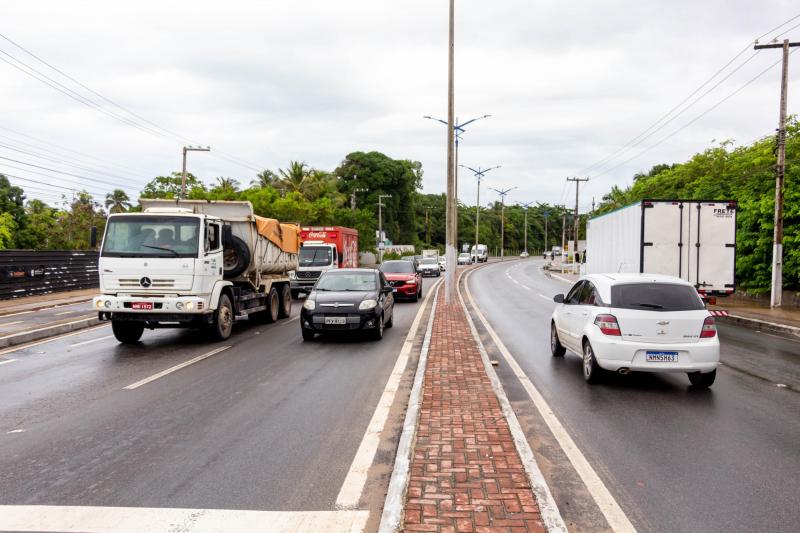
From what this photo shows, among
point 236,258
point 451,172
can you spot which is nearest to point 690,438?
point 236,258

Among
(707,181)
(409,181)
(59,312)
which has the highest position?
(409,181)

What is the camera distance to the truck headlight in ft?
40.7

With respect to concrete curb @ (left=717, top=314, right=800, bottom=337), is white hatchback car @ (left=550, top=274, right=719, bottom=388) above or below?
above

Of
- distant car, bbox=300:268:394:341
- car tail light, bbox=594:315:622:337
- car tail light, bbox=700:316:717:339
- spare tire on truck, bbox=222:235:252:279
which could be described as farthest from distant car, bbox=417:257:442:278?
car tail light, bbox=700:316:717:339

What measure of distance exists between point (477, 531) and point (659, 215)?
47.6 ft

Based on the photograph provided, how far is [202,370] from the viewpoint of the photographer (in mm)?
9453

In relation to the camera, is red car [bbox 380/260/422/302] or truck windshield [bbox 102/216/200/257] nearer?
truck windshield [bbox 102/216/200/257]

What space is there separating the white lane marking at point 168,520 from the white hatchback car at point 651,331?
5.05 meters

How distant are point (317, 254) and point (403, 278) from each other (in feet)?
14.3

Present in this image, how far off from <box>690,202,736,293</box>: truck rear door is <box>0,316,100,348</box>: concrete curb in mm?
15540

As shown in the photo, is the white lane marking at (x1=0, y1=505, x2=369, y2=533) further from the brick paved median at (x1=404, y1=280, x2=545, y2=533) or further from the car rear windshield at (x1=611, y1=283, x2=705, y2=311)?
Answer: the car rear windshield at (x1=611, y1=283, x2=705, y2=311)

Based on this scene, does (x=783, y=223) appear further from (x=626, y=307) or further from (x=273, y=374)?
(x=273, y=374)

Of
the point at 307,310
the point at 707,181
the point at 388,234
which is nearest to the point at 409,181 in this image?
the point at 388,234

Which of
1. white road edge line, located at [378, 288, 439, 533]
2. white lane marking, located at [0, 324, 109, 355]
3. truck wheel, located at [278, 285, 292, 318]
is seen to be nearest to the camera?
white road edge line, located at [378, 288, 439, 533]
